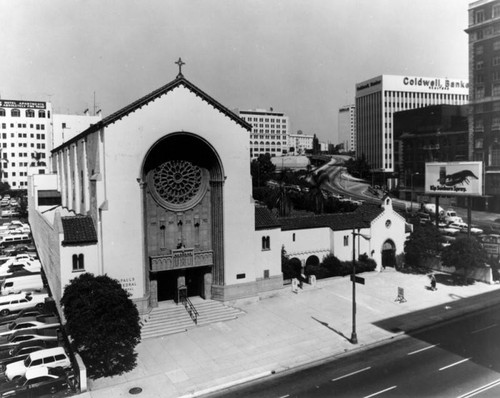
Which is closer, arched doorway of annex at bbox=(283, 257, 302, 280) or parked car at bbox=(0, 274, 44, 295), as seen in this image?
parked car at bbox=(0, 274, 44, 295)

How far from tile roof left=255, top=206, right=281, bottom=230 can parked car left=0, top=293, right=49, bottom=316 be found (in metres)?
18.8

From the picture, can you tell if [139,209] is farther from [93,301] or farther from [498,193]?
[498,193]

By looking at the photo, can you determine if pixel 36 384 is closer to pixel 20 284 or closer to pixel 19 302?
pixel 19 302

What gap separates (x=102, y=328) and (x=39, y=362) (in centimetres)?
399

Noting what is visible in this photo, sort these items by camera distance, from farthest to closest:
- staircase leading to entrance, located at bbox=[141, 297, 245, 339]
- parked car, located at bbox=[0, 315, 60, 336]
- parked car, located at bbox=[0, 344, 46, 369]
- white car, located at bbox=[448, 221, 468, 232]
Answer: white car, located at bbox=[448, 221, 468, 232], staircase leading to entrance, located at bbox=[141, 297, 245, 339], parked car, located at bbox=[0, 315, 60, 336], parked car, located at bbox=[0, 344, 46, 369]

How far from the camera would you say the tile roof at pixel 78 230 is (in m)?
30.8

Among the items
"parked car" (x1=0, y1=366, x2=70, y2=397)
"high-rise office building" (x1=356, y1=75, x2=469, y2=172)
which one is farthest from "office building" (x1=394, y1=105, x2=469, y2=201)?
"parked car" (x1=0, y1=366, x2=70, y2=397)

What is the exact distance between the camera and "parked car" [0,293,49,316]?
35500mm

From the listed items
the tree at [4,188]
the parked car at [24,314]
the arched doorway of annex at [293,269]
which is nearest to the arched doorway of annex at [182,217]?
the arched doorway of annex at [293,269]

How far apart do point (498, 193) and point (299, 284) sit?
54437 millimetres

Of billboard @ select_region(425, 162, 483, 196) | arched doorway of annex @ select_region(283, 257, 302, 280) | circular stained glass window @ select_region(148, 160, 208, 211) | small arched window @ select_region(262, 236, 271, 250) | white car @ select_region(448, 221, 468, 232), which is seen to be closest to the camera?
circular stained glass window @ select_region(148, 160, 208, 211)

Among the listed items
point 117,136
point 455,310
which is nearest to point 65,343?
point 117,136

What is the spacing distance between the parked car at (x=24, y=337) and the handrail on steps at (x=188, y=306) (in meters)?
9.08

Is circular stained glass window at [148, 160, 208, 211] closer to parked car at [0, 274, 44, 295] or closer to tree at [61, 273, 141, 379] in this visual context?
tree at [61, 273, 141, 379]
